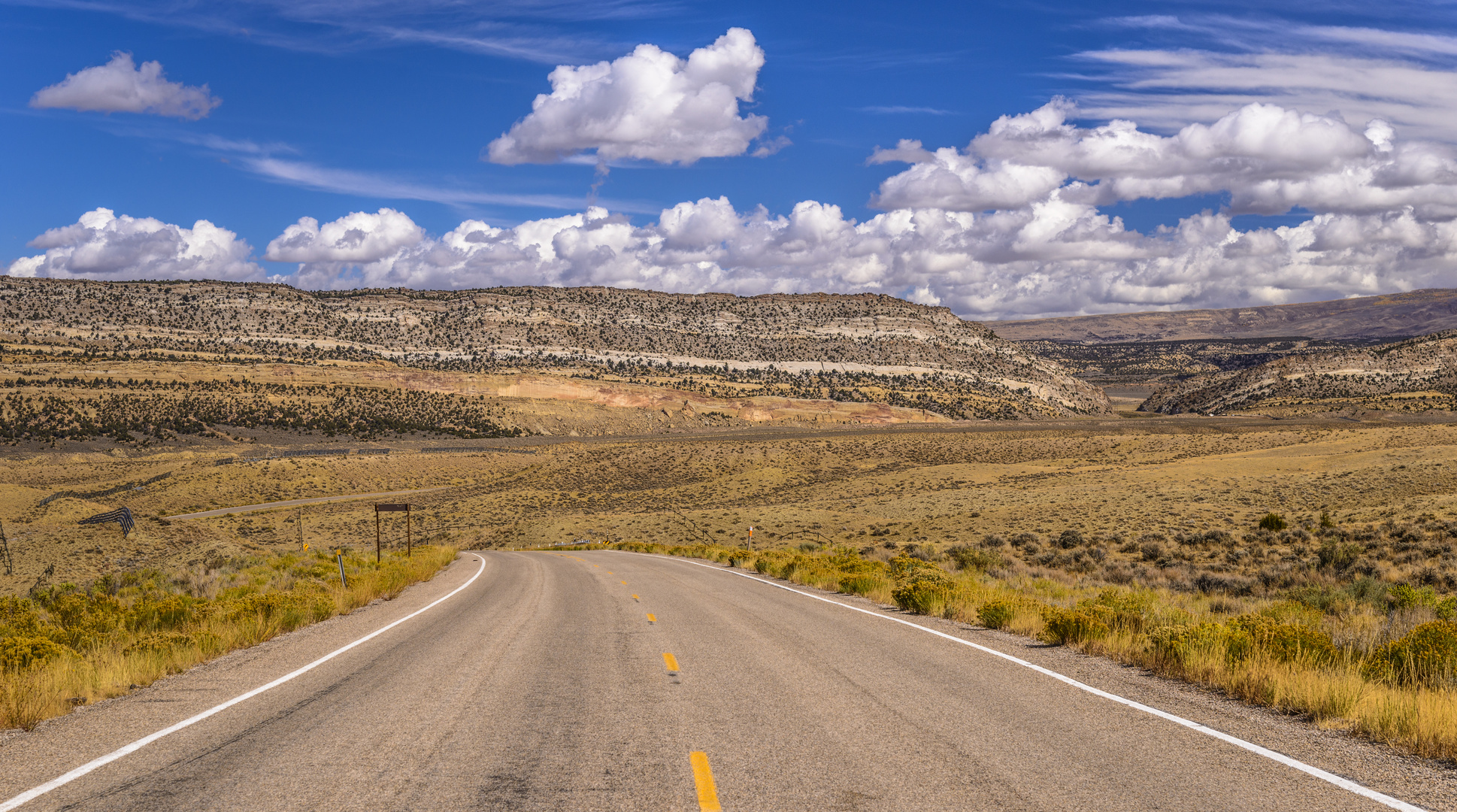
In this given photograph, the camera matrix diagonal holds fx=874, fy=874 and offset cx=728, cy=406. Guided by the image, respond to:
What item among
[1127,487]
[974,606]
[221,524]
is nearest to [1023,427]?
[1127,487]

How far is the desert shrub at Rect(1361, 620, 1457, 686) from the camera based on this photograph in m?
7.57

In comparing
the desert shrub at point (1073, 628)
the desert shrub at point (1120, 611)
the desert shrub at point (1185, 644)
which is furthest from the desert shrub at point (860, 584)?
the desert shrub at point (1185, 644)

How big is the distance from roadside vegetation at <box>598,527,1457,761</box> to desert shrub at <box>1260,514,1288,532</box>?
5328 millimetres

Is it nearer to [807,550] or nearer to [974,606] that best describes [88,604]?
[974,606]

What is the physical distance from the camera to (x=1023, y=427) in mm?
85438

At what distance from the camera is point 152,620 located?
12.7 meters

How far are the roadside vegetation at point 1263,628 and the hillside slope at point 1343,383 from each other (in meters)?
94.2

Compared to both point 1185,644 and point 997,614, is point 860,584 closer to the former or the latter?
point 997,614

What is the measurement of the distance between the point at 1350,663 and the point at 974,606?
5847mm

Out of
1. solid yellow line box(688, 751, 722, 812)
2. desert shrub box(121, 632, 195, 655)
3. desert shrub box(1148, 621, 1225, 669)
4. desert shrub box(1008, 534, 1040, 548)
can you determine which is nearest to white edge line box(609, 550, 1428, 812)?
desert shrub box(1148, 621, 1225, 669)

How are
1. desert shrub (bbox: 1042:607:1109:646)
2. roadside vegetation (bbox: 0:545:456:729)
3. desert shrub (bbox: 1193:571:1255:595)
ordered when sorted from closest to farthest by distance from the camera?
roadside vegetation (bbox: 0:545:456:729) < desert shrub (bbox: 1042:607:1109:646) < desert shrub (bbox: 1193:571:1255:595)

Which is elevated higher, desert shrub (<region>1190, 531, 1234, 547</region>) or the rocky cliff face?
the rocky cliff face

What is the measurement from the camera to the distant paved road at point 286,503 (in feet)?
156

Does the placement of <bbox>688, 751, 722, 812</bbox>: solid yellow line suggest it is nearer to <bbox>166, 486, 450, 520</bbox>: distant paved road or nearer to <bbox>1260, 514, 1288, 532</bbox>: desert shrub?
<bbox>1260, 514, 1288, 532</bbox>: desert shrub
